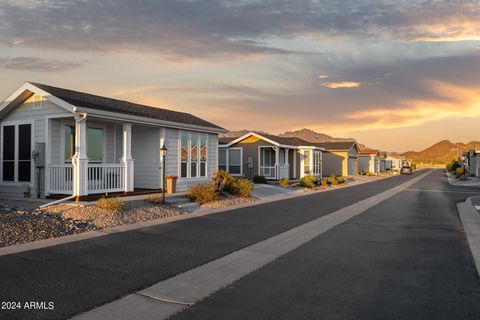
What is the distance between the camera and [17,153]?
625 inches

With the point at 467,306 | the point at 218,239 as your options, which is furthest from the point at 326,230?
the point at 467,306

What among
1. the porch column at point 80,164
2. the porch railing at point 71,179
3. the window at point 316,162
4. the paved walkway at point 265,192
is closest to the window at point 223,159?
the window at point 316,162

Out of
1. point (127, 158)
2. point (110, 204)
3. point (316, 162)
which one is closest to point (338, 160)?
point (316, 162)

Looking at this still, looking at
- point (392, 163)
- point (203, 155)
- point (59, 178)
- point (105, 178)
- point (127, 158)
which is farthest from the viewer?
point (392, 163)

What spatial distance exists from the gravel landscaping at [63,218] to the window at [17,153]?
2387 mm

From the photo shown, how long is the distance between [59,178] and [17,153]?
8.82ft

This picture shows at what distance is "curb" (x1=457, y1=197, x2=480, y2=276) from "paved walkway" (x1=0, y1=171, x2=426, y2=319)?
439 cm

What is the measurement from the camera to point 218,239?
936cm

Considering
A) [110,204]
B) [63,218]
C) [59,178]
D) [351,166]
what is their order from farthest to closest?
[351,166]
[59,178]
[110,204]
[63,218]

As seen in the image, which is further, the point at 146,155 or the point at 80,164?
the point at 146,155

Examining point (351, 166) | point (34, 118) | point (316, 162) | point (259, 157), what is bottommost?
point (351, 166)

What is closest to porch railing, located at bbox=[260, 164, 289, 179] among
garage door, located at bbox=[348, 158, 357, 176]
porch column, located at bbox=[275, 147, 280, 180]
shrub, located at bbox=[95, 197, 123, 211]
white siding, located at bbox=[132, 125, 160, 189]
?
porch column, located at bbox=[275, 147, 280, 180]

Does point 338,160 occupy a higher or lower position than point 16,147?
lower

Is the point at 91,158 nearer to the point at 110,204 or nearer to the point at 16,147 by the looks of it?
the point at 16,147
